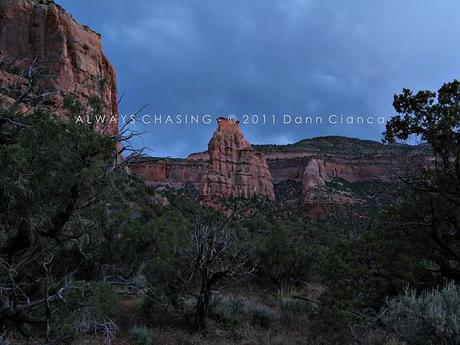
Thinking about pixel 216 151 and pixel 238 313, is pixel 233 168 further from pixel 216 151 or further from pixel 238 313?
pixel 238 313

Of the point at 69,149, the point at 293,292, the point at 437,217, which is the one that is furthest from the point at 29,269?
the point at 293,292

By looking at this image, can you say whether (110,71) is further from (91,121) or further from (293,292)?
(91,121)

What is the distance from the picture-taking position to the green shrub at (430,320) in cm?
571

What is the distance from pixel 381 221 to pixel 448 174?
182 centimetres

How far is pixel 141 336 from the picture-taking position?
9.76m

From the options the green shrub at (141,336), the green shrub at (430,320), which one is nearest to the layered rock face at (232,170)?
the green shrub at (141,336)

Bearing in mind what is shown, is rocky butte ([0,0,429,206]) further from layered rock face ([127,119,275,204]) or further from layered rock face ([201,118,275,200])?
layered rock face ([201,118,275,200])

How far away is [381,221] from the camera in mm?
10094

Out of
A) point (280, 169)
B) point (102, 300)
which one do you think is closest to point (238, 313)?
Result: point (102, 300)

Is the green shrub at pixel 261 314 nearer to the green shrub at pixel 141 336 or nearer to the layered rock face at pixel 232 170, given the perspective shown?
the green shrub at pixel 141 336

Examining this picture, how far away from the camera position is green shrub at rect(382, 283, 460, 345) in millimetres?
5711

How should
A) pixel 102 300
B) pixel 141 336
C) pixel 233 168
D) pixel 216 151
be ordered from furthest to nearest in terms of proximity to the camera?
pixel 233 168 < pixel 216 151 < pixel 141 336 < pixel 102 300

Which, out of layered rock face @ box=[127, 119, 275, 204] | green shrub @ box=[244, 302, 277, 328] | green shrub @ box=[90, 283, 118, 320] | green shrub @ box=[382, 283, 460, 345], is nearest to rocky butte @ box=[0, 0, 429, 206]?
layered rock face @ box=[127, 119, 275, 204]

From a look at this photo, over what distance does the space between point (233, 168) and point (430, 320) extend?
65202 millimetres
